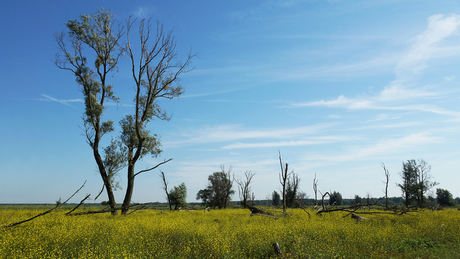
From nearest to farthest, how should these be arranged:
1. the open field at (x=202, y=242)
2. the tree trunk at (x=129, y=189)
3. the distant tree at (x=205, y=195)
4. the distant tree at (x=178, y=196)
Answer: the open field at (x=202, y=242), the tree trunk at (x=129, y=189), the distant tree at (x=178, y=196), the distant tree at (x=205, y=195)

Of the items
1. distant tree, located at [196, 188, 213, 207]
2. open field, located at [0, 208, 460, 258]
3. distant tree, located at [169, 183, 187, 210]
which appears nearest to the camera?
open field, located at [0, 208, 460, 258]

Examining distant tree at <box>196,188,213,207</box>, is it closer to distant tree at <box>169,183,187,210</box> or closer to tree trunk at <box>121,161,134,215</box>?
distant tree at <box>169,183,187,210</box>

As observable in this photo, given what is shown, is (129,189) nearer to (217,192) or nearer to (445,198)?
(217,192)

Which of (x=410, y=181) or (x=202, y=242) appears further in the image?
(x=410, y=181)

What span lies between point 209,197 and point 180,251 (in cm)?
5284

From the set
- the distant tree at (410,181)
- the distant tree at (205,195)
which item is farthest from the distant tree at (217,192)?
the distant tree at (410,181)

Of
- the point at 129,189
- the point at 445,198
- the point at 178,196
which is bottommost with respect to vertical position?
the point at 445,198

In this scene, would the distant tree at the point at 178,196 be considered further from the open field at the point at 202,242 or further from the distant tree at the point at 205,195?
the open field at the point at 202,242

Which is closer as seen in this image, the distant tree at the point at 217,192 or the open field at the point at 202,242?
the open field at the point at 202,242

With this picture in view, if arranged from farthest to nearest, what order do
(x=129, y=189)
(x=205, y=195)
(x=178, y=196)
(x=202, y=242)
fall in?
(x=205, y=195) < (x=178, y=196) < (x=129, y=189) < (x=202, y=242)

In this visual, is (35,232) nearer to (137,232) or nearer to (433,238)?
(137,232)

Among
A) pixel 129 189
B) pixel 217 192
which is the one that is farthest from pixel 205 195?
pixel 129 189

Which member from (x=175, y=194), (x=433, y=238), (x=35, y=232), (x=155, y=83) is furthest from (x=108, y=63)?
(x=175, y=194)

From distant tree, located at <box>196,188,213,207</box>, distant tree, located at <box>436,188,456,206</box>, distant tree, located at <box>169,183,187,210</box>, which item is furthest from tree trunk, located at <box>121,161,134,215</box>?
distant tree, located at <box>436,188,456,206</box>
